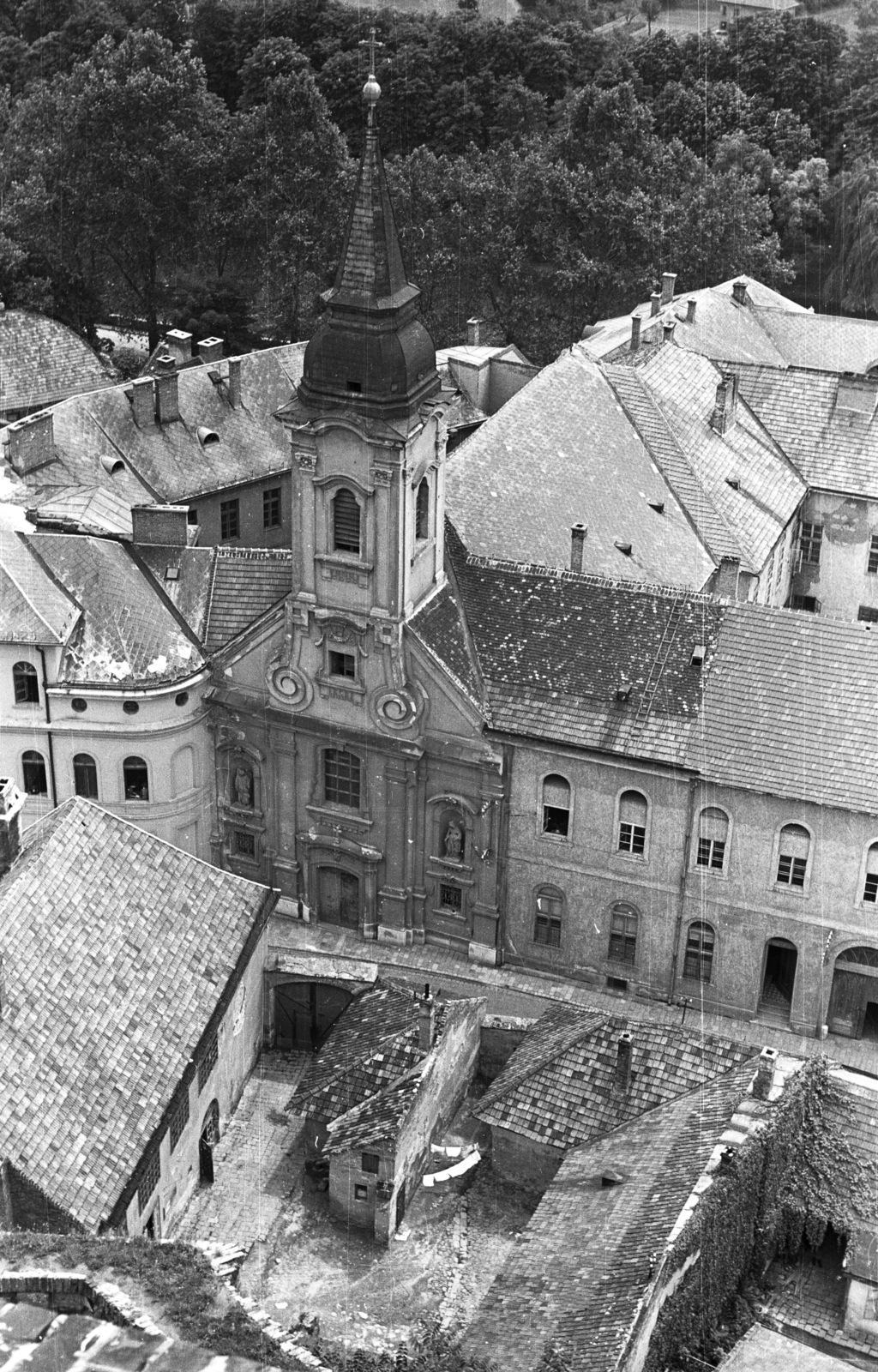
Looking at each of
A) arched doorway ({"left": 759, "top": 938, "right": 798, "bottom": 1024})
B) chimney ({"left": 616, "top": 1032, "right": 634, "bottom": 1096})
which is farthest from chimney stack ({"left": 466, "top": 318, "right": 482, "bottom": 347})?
chimney ({"left": 616, "top": 1032, "right": 634, "bottom": 1096})

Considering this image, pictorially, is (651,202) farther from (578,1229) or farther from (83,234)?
(578,1229)

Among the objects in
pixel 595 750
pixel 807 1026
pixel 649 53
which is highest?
pixel 649 53

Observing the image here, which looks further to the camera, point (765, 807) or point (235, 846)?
point (235, 846)

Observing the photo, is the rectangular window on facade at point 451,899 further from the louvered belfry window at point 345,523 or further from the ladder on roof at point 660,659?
the louvered belfry window at point 345,523

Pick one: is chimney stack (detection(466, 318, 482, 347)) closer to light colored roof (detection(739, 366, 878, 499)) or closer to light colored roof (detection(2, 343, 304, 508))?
light colored roof (detection(2, 343, 304, 508))

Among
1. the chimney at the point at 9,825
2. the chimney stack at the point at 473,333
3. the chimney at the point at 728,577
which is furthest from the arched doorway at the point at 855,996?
the chimney stack at the point at 473,333

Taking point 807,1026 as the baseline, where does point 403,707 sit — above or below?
above

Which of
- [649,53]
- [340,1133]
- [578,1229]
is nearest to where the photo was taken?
[578,1229]

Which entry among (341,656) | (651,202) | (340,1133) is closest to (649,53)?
(651,202)
